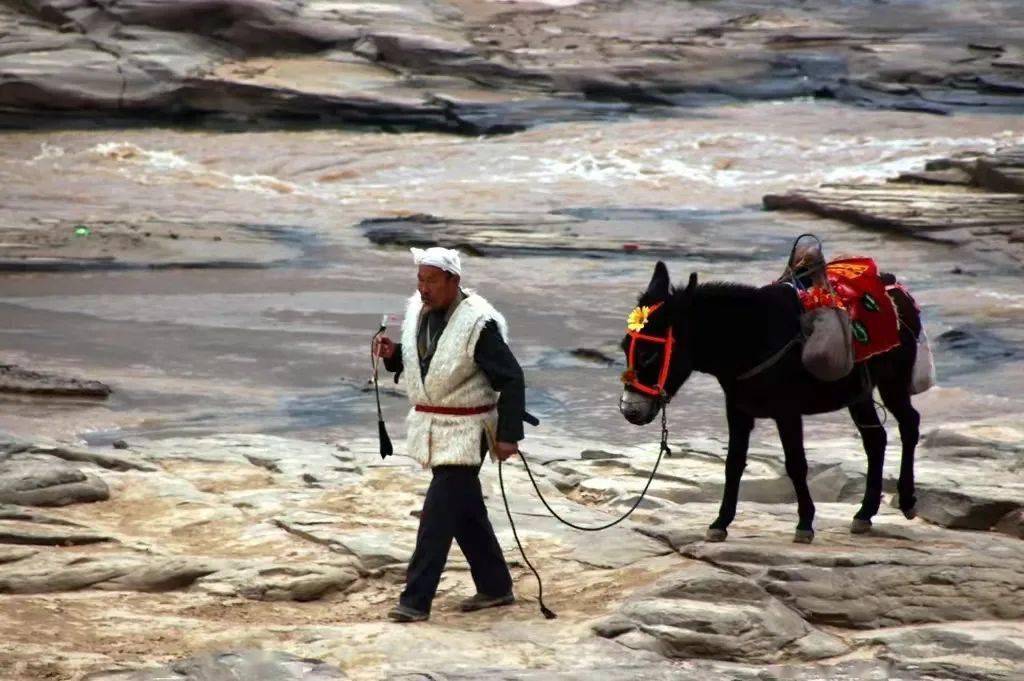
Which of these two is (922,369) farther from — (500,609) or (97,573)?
(97,573)

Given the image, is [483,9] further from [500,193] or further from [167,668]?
[167,668]

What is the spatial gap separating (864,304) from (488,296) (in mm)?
10672

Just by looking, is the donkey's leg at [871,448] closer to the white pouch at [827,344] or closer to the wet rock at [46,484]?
the white pouch at [827,344]

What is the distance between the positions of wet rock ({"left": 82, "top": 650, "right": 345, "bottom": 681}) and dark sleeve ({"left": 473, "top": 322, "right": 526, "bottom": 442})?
3.92 ft

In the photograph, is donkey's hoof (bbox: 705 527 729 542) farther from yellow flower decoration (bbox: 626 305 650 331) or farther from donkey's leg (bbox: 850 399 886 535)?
yellow flower decoration (bbox: 626 305 650 331)

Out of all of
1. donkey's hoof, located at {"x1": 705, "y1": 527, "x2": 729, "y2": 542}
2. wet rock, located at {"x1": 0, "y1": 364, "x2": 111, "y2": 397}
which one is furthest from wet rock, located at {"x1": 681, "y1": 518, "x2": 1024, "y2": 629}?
wet rock, located at {"x1": 0, "y1": 364, "x2": 111, "y2": 397}

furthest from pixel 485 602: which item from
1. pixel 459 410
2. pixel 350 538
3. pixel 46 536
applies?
pixel 46 536

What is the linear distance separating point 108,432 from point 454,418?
217 inches

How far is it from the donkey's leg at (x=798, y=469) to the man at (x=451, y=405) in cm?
153

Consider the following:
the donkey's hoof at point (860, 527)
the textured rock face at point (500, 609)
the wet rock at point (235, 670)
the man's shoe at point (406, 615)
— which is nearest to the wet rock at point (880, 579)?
the textured rock face at point (500, 609)

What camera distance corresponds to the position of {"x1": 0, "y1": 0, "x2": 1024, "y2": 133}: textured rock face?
102ft

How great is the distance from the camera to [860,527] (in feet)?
25.9

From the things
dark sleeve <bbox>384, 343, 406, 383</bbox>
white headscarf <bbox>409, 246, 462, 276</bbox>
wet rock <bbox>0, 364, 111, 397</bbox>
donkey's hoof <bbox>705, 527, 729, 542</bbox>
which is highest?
white headscarf <bbox>409, 246, 462, 276</bbox>

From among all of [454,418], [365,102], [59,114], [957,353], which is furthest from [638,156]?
[454,418]
